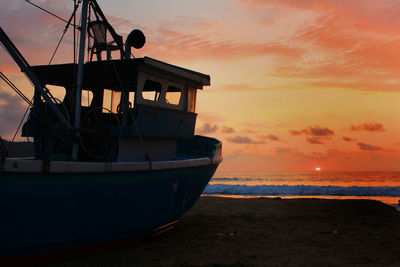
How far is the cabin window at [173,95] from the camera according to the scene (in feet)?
28.9

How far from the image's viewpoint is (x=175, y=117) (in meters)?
8.80

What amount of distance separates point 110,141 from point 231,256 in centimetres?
324

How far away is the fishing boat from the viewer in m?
5.64

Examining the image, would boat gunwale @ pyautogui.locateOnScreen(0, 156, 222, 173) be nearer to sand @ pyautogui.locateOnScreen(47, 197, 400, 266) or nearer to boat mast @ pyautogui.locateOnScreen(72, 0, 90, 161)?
boat mast @ pyautogui.locateOnScreen(72, 0, 90, 161)

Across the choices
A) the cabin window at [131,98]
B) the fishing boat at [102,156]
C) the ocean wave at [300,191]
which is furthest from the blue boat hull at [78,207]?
the ocean wave at [300,191]

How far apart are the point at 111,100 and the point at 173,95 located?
1.42 metres

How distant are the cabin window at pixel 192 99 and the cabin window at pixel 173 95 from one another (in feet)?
1.24

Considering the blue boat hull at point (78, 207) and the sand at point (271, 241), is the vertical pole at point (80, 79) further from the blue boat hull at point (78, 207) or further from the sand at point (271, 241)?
the sand at point (271, 241)

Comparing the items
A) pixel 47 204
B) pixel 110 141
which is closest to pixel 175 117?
pixel 110 141

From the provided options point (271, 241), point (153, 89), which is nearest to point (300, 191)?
point (271, 241)

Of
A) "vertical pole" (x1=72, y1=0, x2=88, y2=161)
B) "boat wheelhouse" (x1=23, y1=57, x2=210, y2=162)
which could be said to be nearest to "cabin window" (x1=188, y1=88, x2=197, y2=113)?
"boat wheelhouse" (x1=23, y1=57, x2=210, y2=162)

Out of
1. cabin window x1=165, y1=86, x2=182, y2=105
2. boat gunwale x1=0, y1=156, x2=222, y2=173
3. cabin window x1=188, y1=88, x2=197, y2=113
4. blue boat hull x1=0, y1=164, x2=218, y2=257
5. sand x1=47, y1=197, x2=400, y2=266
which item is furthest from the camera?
cabin window x1=188, y1=88, x2=197, y2=113

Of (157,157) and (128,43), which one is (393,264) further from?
(128,43)

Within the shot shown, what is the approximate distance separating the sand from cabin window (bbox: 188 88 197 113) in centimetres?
309
